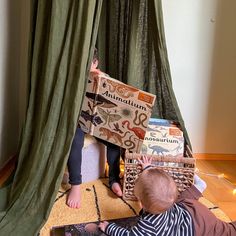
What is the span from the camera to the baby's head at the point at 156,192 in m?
1.22

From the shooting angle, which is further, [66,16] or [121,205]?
[121,205]

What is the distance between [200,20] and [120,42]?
54 centimetres

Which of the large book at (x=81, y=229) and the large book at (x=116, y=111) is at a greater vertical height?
the large book at (x=116, y=111)

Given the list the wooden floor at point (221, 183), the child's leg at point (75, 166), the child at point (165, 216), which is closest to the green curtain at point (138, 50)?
the wooden floor at point (221, 183)

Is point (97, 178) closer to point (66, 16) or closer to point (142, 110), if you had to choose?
point (142, 110)

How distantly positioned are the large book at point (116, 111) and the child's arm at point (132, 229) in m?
0.43

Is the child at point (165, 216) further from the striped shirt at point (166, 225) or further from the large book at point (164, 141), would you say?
the large book at point (164, 141)

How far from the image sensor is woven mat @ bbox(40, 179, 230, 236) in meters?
1.50

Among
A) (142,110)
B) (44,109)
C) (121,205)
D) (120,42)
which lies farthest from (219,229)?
(120,42)

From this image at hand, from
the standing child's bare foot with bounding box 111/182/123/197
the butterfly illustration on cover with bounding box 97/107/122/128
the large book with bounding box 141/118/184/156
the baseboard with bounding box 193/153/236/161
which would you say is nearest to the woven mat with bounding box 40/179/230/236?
the standing child's bare foot with bounding box 111/182/123/197

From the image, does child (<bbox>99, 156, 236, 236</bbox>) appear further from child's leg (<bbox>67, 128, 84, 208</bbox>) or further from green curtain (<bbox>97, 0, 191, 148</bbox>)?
green curtain (<bbox>97, 0, 191, 148</bbox>)

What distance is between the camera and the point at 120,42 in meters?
1.80

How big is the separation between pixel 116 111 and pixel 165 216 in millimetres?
567

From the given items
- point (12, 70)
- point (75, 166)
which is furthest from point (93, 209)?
point (12, 70)
